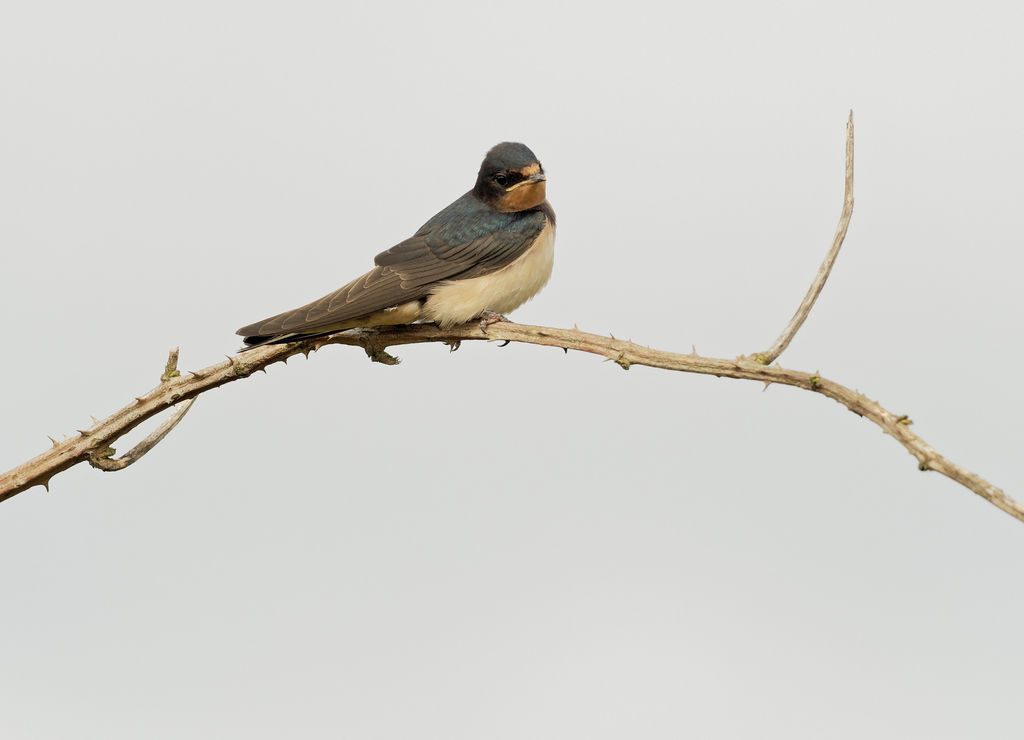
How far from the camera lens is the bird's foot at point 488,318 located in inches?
236

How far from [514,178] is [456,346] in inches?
40.6

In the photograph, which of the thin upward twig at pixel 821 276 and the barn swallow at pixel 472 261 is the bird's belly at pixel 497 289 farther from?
the thin upward twig at pixel 821 276

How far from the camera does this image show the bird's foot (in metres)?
6.00

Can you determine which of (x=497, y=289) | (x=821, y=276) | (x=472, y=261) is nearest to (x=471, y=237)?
(x=472, y=261)

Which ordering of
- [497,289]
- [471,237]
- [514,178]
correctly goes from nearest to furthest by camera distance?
[497,289] < [471,237] < [514,178]

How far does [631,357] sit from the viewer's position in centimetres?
438

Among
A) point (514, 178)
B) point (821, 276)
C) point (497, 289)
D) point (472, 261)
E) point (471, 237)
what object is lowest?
point (821, 276)

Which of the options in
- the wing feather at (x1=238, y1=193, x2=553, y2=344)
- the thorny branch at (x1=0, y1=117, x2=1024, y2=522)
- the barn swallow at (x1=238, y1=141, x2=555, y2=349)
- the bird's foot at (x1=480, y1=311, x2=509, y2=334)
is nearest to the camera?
the thorny branch at (x1=0, y1=117, x2=1024, y2=522)

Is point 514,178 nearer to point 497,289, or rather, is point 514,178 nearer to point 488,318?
point 497,289

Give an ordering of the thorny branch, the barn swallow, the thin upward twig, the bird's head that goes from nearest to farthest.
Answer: the thorny branch
the thin upward twig
the barn swallow
the bird's head

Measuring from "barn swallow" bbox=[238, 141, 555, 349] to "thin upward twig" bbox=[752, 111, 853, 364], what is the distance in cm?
216

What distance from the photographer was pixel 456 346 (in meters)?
6.33

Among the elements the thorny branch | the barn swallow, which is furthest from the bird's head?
the thorny branch

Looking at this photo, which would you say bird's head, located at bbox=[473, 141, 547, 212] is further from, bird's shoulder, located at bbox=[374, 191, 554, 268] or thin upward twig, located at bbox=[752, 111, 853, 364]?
thin upward twig, located at bbox=[752, 111, 853, 364]
